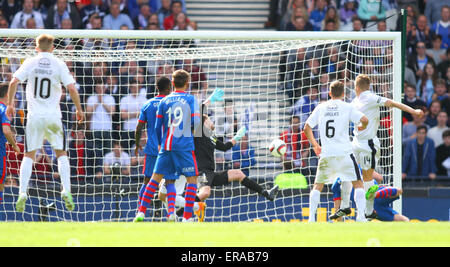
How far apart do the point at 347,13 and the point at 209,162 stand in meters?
6.79

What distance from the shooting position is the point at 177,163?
352 inches

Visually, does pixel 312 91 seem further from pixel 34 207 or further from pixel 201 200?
pixel 34 207

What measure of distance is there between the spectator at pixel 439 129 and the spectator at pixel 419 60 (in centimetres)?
122

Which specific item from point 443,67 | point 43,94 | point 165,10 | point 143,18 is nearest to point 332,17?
point 443,67

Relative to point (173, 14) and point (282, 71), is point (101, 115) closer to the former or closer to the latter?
point (282, 71)

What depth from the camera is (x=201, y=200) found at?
1120 centimetres

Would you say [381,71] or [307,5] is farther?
[307,5]

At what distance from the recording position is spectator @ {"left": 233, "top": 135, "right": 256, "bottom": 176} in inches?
501

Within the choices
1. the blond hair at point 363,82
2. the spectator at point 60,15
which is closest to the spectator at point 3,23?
the spectator at point 60,15

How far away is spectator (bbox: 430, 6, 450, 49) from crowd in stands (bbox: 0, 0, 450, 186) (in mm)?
21

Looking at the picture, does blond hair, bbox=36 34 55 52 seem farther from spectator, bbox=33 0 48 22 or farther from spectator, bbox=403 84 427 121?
spectator, bbox=403 84 427 121

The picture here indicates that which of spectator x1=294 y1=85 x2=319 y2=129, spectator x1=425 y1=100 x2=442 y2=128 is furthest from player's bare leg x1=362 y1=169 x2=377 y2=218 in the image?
spectator x1=425 y1=100 x2=442 y2=128

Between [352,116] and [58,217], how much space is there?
16.1 ft
